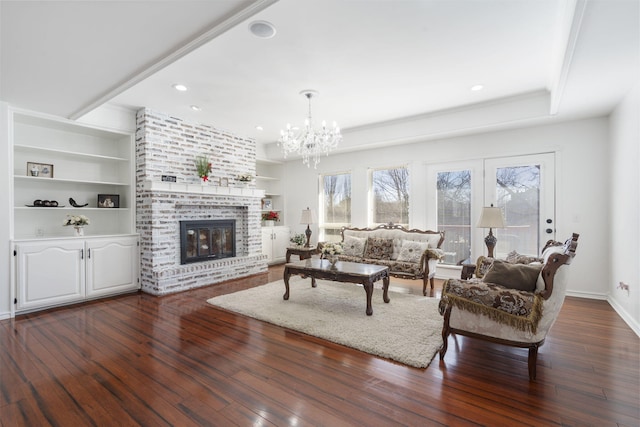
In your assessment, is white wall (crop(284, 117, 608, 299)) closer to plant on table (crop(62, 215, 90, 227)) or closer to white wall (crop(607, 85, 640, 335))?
white wall (crop(607, 85, 640, 335))

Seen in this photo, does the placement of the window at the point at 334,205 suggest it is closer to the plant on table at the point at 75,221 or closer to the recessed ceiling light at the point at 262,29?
the recessed ceiling light at the point at 262,29

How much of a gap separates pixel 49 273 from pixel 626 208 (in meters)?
7.12

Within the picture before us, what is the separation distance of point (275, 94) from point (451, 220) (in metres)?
3.71

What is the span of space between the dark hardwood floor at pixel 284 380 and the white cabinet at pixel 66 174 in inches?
66.2

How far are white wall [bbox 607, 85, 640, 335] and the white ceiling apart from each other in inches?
13.1

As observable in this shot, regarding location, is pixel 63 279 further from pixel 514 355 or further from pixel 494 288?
pixel 514 355

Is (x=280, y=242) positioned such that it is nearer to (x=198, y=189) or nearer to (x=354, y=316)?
(x=198, y=189)

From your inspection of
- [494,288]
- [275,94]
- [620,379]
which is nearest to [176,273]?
[275,94]

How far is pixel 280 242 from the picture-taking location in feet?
23.8

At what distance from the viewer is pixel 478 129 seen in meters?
4.77

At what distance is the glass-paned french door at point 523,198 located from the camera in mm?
4574

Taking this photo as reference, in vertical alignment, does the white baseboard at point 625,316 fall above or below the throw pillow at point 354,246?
below

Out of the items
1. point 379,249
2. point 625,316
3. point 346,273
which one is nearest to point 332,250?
point 346,273

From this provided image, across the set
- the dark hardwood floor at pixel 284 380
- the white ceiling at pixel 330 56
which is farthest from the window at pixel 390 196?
the dark hardwood floor at pixel 284 380
